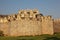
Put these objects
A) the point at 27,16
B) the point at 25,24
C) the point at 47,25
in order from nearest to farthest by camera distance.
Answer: the point at 25,24 < the point at 27,16 < the point at 47,25

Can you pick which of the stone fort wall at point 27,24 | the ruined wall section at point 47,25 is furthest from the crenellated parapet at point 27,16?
the ruined wall section at point 47,25

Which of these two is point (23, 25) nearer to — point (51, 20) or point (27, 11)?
point (27, 11)

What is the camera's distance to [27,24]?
2555cm

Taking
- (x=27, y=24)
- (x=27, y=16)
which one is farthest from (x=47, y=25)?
(x=27, y=16)

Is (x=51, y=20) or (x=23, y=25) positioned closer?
(x=23, y=25)

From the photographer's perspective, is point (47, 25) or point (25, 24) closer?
point (25, 24)

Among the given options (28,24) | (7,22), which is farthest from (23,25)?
(7,22)

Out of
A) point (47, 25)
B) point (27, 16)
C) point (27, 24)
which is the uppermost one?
point (27, 16)

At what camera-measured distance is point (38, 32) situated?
2598 cm

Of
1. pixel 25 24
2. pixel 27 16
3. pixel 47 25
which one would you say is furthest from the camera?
pixel 47 25

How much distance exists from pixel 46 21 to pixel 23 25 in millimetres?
3267

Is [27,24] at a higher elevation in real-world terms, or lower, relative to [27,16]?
lower

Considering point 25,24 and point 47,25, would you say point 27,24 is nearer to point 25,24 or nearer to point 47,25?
point 25,24

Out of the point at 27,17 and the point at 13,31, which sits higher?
the point at 27,17
